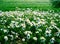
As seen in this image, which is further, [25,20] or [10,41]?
[25,20]

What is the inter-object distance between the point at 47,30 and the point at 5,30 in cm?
123

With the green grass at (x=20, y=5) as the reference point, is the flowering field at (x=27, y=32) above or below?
above

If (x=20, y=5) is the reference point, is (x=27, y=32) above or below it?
above

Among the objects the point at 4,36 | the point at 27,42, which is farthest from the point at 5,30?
the point at 27,42

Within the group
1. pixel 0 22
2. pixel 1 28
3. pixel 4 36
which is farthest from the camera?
pixel 0 22

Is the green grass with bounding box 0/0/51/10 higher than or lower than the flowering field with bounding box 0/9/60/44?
lower

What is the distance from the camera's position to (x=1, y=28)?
6.12 m

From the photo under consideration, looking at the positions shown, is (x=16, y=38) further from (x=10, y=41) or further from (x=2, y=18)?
(x=2, y=18)

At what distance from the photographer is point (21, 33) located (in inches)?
237

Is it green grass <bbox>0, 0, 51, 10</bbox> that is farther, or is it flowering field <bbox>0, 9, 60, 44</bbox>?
green grass <bbox>0, 0, 51, 10</bbox>

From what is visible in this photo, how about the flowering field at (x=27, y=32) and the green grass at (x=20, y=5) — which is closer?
the flowering field at (x=27, y=32)

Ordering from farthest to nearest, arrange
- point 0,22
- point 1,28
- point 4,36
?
point 0,22 → point 1,28 → point 4,36

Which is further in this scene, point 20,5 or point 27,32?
point 20,5

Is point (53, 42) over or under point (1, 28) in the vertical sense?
under
